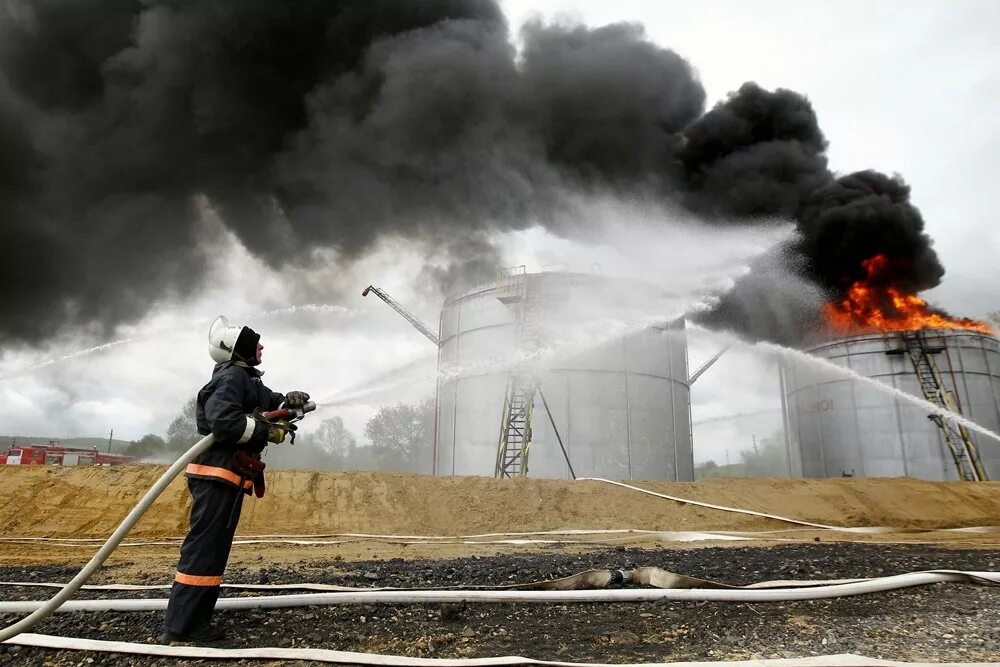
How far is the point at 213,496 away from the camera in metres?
3.85

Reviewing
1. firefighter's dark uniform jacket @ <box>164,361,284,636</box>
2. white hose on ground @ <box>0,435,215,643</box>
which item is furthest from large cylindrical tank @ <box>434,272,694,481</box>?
white hose on ground @ <box>0,435,215,643</box>

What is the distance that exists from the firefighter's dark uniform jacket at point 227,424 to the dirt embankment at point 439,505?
8.98m

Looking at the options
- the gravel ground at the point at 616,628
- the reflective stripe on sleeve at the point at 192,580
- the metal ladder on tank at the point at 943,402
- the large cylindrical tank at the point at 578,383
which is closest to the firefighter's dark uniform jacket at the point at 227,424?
the reflective stripe on sleeve at the point at 192,580

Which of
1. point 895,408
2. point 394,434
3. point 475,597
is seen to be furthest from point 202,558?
point 394,434

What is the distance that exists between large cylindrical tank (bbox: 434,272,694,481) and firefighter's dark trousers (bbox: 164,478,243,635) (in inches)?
665

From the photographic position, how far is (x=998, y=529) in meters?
12.7

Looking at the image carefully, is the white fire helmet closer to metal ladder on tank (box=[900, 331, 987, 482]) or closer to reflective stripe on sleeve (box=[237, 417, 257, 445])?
reflective stripe on sleeve (box=[237, 417, 257, 445])

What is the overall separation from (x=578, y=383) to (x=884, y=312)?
1211 cm

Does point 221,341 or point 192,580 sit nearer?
point 192,580

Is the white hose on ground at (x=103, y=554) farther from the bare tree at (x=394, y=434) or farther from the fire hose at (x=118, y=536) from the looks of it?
the bare tree at (x=394, y=434)

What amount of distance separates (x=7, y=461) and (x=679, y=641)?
106ft

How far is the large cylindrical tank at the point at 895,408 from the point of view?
2166 cm

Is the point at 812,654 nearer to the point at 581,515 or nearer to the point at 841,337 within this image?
the point at 581,515

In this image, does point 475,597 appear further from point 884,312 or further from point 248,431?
point 884,312
